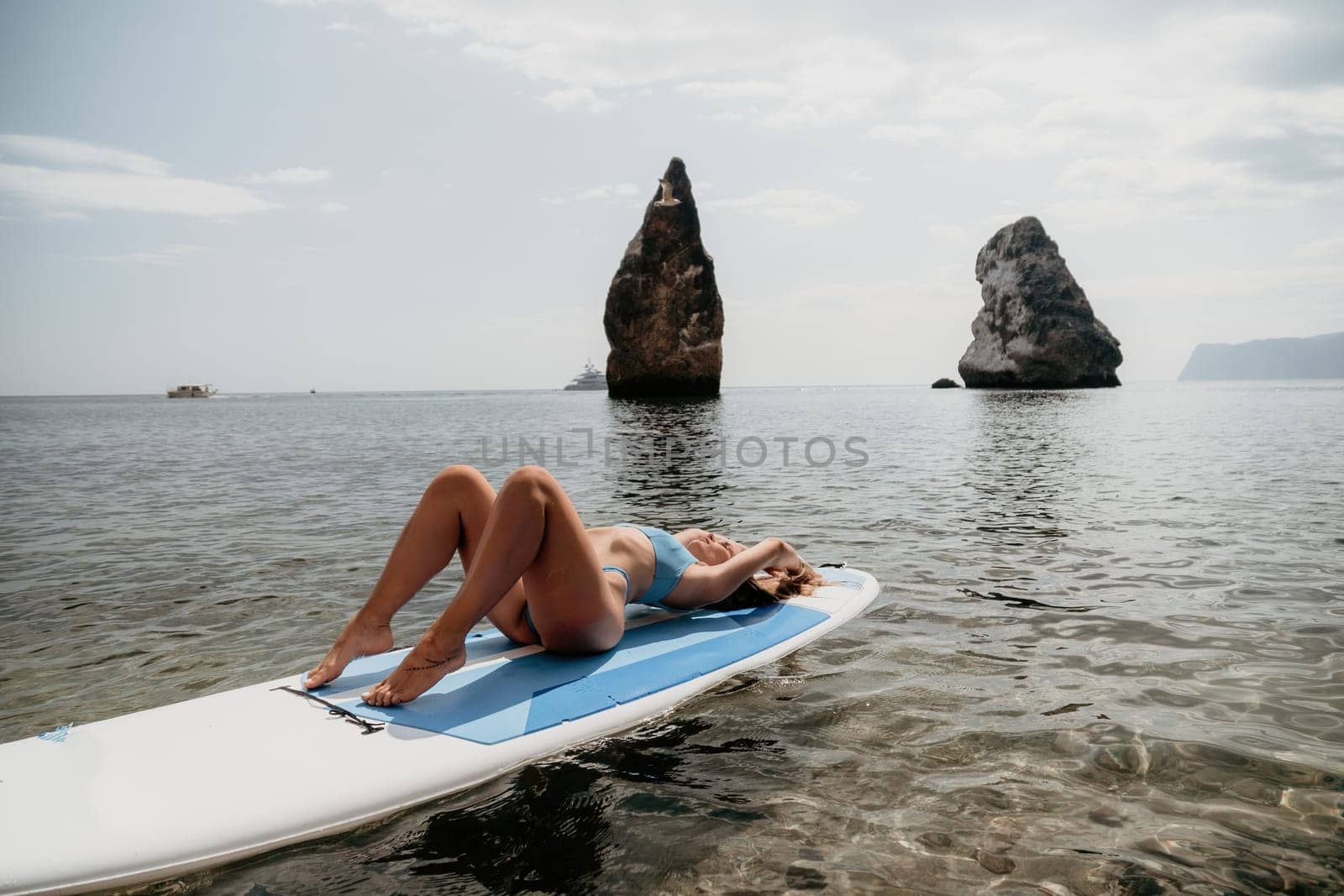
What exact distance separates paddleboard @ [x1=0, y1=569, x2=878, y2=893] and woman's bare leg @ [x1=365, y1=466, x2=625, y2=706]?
0.18 m

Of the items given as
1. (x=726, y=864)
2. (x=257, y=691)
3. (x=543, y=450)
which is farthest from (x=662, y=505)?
(x=543, y=450)

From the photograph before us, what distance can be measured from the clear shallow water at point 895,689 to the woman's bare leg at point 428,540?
1.09 m

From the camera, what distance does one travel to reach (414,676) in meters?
3.63

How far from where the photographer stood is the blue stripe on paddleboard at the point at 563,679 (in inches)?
138

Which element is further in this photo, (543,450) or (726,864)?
(543,450)

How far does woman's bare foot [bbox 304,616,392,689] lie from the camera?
12.6 ft

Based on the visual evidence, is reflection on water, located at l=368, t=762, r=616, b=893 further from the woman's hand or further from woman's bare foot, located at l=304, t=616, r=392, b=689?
the woman's hand

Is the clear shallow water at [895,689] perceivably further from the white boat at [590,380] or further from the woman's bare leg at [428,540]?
the white boat at [590,380]

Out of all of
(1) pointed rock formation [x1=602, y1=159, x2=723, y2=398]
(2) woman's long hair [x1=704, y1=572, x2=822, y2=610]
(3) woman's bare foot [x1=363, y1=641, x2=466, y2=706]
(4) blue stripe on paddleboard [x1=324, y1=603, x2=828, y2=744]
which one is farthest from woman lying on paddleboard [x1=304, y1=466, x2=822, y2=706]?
(1) pointed rock formation [x1=602, y1=159, x2=723, y2=398]

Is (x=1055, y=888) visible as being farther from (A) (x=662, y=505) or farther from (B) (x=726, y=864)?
(A) (x=662, y=505)

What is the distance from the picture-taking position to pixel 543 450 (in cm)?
2217

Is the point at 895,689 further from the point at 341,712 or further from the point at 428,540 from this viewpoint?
the point at 341,712

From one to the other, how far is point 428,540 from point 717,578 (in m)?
1.98

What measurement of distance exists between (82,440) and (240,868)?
35.0 m
